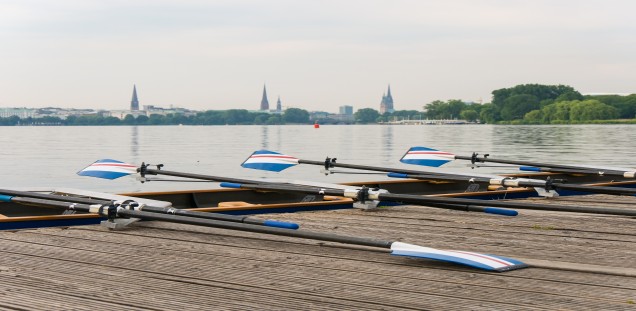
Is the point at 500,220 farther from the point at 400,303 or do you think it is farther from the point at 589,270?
the point at 400,303

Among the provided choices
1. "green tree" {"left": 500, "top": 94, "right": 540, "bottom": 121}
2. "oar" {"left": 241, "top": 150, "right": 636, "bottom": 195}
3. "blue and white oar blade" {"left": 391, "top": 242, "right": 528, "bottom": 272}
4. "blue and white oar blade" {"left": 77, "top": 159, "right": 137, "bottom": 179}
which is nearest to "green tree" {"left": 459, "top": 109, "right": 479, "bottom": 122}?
"green tree" {"left": 500, "top": 94, "right": 540, "bottom": 121}

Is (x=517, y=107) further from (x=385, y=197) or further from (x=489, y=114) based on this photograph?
(x=385, y=197)

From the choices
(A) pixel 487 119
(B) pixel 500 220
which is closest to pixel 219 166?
(B) pixel 500 220

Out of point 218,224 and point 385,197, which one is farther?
point 385,197

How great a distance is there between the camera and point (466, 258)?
17.7ft

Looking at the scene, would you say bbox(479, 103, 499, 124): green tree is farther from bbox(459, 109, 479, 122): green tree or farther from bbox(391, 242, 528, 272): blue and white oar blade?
bbox(391, 242, 528, 272): blue and white oar blade

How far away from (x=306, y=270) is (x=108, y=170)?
740 centimetres

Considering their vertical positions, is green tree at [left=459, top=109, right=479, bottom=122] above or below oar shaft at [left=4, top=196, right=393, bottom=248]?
below

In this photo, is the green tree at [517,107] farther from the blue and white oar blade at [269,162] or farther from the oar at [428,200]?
the oar at [428,200]

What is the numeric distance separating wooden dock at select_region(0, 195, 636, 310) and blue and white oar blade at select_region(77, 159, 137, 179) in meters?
4.83

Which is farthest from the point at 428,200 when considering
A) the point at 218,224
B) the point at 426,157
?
the point at 426,157

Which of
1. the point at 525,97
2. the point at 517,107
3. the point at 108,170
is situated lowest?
the point at 108,170

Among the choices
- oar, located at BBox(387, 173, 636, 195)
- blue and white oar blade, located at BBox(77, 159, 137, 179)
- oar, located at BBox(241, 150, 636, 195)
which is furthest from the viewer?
blue and white oar blade, located at BBox(77, 159, 137, 179)

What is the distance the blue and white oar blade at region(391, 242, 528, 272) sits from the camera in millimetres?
5309
